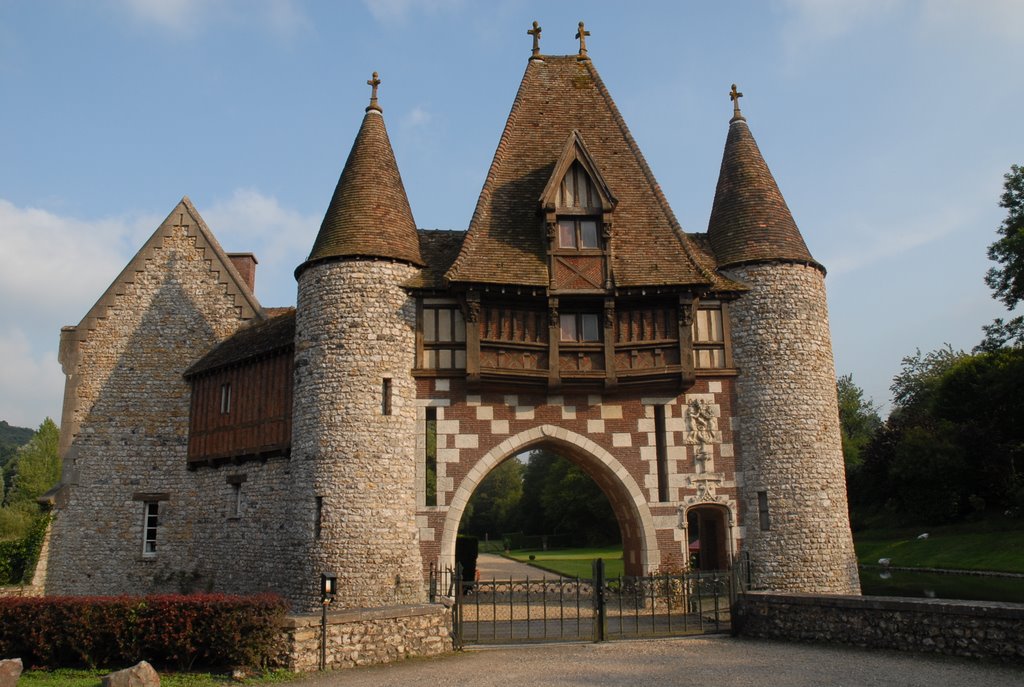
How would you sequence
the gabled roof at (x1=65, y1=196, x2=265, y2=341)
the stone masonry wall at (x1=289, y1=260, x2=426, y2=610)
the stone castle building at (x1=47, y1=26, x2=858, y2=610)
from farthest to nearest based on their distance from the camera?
the gabled roof at (x1=65, y1=196, x2=265, y2=341) < the stone castle building at (x1=47, y1=26, x2=858, y2=610) < the stone masonry wall at (x1=289, y1=260, x2=426, y2=610)

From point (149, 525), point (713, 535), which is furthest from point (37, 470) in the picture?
point (713, 535)

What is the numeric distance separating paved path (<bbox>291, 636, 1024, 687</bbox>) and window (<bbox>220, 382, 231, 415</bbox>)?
1086cm

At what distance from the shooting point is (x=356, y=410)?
17.5 meters

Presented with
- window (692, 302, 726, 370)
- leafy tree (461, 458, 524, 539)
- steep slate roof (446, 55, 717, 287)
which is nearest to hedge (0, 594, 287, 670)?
steep slate roof (446, 55, 717, 287)

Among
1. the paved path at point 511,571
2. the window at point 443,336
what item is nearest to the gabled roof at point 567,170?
the window at point 443,336

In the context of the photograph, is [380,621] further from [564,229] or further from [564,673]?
[564,229]

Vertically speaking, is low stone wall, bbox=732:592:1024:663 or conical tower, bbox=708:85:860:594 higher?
conical tower, bbox=708:85:860:594

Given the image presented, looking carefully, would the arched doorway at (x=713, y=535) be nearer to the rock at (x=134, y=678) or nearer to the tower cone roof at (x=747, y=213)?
the tower cone roof at (x=747, y=213)

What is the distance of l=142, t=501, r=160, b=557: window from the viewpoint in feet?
71.9

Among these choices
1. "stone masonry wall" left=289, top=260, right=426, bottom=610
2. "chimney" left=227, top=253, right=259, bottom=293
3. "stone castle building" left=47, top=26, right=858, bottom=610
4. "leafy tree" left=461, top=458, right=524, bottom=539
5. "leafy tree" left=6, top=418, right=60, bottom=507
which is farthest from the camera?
"leafy tree" left=461, top=458, right=524, bottom=539

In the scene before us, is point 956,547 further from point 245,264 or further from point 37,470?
point 37,470

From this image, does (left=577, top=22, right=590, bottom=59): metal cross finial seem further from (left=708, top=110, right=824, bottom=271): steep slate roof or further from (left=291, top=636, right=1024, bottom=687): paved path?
(left=291, top=636, right=1024, bottom=687): paved path

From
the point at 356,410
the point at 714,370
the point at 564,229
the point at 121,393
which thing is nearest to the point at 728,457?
the point at 714,370

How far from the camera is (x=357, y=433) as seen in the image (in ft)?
57.2
